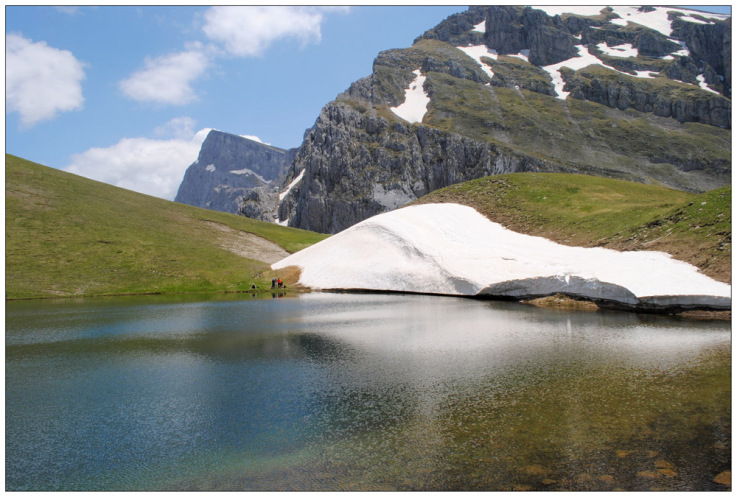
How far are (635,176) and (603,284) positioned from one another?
197233mm

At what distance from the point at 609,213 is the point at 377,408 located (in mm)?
41430

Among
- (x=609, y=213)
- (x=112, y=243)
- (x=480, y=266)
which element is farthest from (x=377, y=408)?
(x=112, y=243)

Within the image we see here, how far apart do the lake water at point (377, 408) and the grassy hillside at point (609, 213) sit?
30.0ft

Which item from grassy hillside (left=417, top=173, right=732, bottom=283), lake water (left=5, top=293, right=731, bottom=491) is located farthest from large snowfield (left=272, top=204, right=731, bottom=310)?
lake water (left=5, top=293, right=731, bottom=491)

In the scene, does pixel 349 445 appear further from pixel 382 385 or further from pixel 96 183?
pixel 96 183

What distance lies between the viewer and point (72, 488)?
9422 mm

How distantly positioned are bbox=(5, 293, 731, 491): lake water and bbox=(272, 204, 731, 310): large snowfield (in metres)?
3.62

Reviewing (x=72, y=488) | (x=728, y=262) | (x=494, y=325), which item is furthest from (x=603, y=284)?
(x=72, y=488)

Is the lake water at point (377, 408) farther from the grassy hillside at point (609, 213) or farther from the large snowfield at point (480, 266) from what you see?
the grassy hillside at point (609, 213)

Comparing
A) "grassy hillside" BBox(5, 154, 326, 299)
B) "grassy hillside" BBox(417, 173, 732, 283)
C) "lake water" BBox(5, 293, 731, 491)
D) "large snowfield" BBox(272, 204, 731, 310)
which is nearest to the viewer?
"lake water" BBox(5, 293, 731, 491)

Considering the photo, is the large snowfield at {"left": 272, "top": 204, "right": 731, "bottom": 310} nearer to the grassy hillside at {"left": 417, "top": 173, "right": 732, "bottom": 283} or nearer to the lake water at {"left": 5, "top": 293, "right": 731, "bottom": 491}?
the grassy hillside at {"left": 417, "top": 173, "right": 732, "bottom": 283}

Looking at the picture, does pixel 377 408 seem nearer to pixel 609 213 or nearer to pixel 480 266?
pixel 480 266

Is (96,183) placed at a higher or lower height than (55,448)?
higher

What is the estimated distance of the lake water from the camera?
9.51 m
